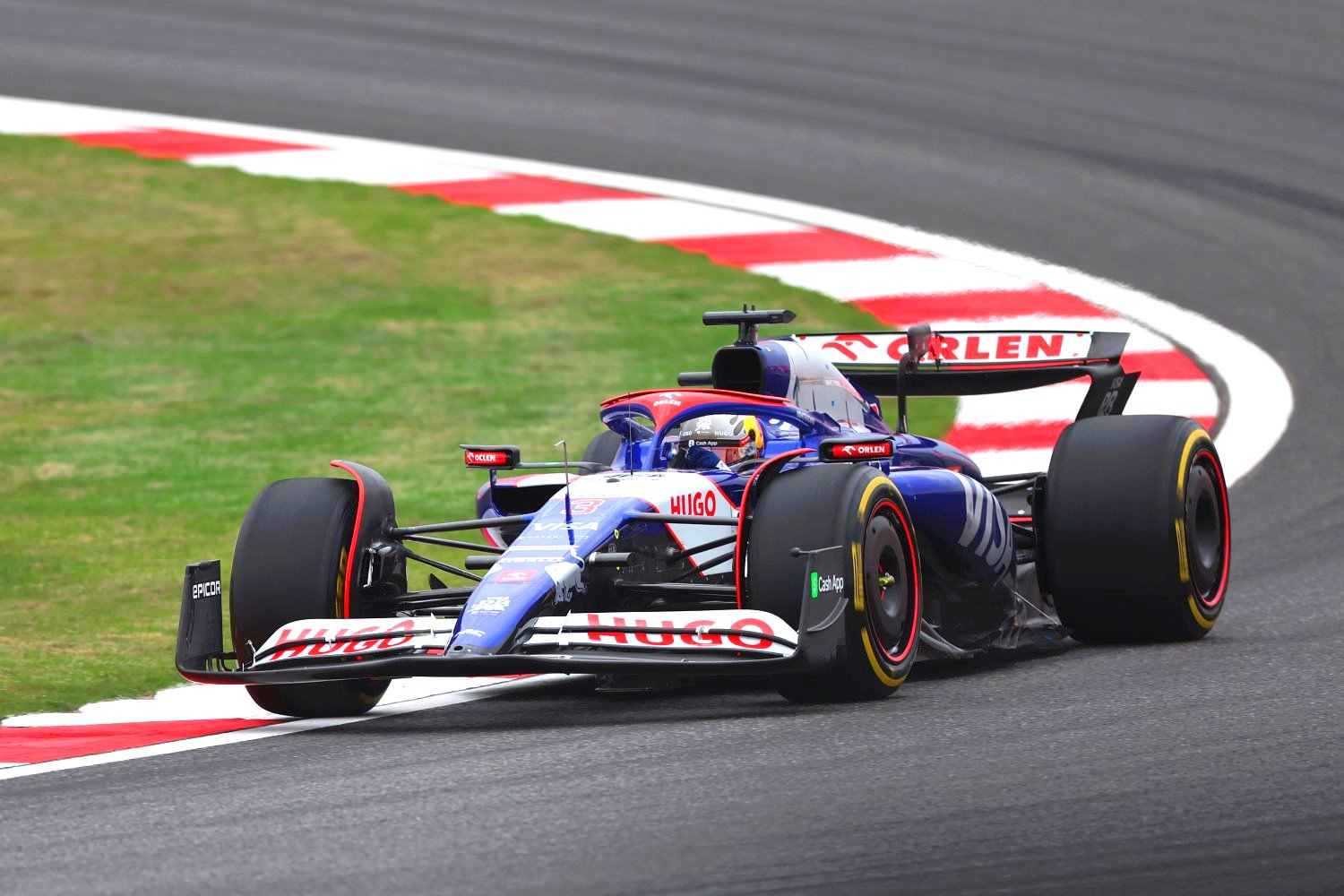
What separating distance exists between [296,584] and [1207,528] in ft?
12.1

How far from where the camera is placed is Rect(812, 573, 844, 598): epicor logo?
6988 mm

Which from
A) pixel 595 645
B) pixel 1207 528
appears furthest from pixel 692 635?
pixel 1207 528

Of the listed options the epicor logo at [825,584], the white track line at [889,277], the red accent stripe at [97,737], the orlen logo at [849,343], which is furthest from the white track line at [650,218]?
the epicor logo at [825,584]

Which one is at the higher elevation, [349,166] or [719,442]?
[349,166]

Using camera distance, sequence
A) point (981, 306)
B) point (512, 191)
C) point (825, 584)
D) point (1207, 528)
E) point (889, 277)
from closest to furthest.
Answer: point (825, 584), point (1207, 528), point (981, 306), point (889, 277), point (512, 191)

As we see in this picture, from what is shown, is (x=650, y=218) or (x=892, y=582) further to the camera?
(x=650, y=218)

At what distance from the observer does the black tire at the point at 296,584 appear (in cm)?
764

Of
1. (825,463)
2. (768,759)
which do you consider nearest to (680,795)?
(768,759)

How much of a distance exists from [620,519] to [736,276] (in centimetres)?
846

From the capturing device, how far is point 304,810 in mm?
5875

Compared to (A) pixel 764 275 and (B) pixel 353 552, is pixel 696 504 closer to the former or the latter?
(B) pixel 353 552

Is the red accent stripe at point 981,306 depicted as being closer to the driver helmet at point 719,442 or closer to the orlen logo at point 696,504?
the driver helmet at point 719,442

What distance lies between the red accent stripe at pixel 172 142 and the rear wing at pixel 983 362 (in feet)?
32.2

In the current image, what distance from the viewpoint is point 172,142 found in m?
19.0
